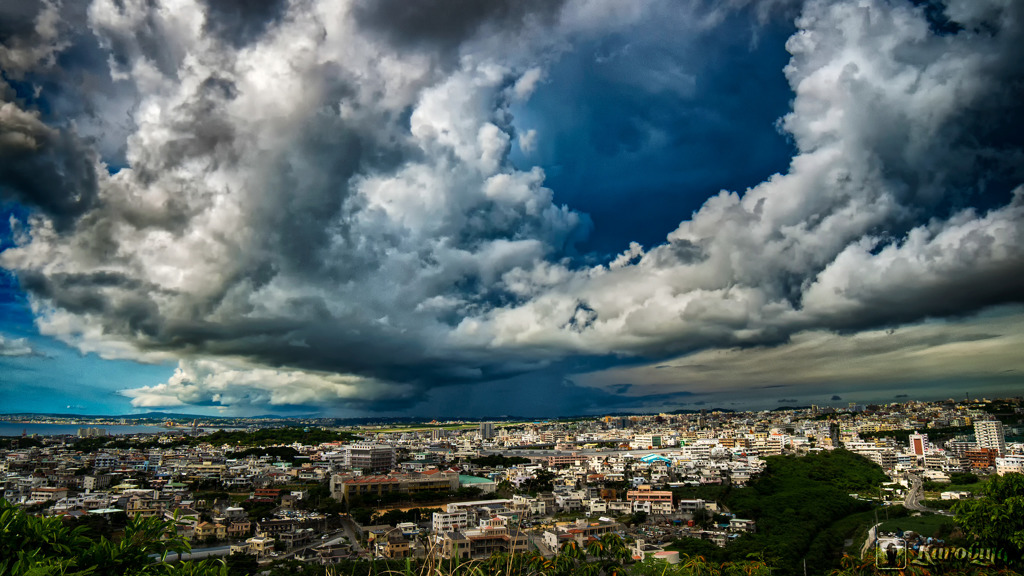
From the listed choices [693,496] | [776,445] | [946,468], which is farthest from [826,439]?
[693,496]

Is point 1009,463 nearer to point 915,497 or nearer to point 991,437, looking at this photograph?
point 915,497

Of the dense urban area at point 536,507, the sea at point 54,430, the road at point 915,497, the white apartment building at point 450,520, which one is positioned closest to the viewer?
the dense urban area at point 536,507

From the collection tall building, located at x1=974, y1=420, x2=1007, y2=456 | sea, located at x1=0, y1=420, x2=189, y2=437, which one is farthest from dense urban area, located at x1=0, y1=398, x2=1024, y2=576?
sea, located at x1=0, y1=420, x2=189, y2=437

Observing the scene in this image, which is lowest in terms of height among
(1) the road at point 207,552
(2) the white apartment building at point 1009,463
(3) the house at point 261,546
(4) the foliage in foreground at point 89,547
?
(2) the white apartment building at point 1009,463

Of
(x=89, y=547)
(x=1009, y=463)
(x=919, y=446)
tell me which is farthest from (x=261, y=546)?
(x=919, y=446)

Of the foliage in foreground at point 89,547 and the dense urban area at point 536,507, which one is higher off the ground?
the foliage in foreground at point 89,547

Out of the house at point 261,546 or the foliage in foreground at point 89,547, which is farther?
the house at point 261,546

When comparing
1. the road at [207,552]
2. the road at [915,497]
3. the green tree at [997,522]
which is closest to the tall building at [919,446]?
the road at [915,497]

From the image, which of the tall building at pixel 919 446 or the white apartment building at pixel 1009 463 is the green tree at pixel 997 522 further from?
the tall building at pixel 919 446
